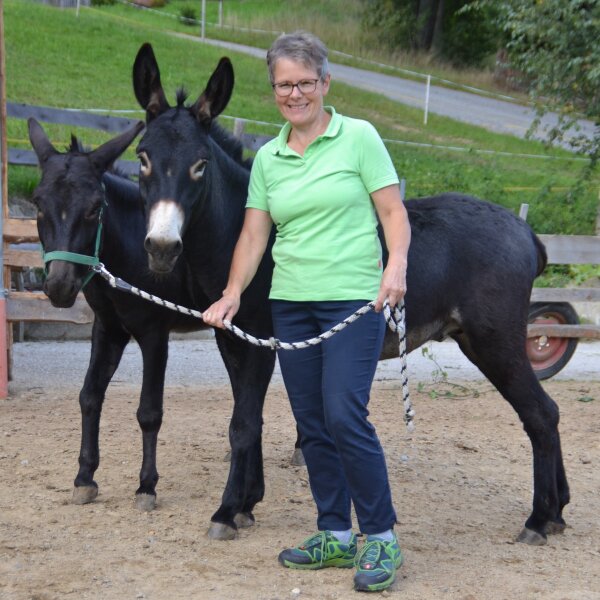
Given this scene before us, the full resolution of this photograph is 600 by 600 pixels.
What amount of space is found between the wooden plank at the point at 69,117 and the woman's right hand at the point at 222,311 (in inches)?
256

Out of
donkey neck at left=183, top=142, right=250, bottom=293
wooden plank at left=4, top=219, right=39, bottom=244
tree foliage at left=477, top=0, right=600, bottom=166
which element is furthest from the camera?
tree foliage at left=477, top=0, right=600, bottom=166

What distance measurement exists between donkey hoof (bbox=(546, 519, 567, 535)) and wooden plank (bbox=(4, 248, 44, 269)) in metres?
4.70

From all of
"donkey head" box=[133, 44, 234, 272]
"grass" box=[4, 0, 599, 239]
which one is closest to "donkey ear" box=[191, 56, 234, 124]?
"donkey head" box=[133, 44, 234, 272]

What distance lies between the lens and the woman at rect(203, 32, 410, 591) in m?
3.90

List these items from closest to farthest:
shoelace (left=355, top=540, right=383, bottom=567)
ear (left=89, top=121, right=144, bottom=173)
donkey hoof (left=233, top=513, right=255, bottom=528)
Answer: shoelace (left=355, top=540, right=383, bottom=567) < ear (left=89, top=121, right=144, bottom=173) < donkey hoof (left=233, top=513, right=255, bottom=528)

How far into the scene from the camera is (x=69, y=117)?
1046 cm

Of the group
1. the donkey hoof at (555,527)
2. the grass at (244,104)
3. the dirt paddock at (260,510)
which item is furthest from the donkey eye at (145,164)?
the grass at (244,104)

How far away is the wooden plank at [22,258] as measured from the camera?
777 centimetres

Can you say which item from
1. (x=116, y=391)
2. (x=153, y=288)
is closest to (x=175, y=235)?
(x=153, y=288)

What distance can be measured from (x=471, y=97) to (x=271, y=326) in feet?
88.2

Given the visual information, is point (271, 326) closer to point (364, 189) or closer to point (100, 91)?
point (364, 189)

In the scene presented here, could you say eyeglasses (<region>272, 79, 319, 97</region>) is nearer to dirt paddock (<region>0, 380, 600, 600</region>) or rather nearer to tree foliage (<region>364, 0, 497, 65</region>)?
dirt paddock (<region>0, 380, 600, 600</region>)

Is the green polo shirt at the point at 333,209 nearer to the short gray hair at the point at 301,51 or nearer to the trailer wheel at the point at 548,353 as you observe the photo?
the short gray hair at the point at 301,51

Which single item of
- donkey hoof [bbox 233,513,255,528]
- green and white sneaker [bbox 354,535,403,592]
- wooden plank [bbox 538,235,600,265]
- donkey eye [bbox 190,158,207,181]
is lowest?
donkey hoof [bbox 233,513,255,528]
